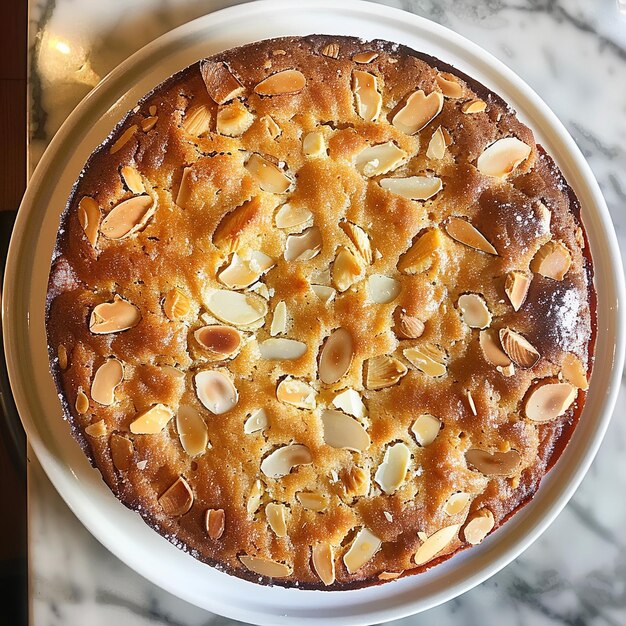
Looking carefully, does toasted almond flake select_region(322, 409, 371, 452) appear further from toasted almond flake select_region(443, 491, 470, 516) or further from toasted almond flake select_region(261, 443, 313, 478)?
toasted almond flake select_region(443, 491, 470, 516)

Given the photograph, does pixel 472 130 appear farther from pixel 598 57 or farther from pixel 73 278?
pixel 73 278

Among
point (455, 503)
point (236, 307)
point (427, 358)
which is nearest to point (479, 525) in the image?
point (455, 503)

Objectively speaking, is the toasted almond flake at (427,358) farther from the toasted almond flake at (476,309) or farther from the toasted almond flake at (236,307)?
the toasted almond flake at (236,307)

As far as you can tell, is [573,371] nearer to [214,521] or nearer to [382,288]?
[382,288]

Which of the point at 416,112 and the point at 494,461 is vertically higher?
the point at 416,112

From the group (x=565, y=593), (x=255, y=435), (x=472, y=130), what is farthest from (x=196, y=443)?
(x=565, y=593)

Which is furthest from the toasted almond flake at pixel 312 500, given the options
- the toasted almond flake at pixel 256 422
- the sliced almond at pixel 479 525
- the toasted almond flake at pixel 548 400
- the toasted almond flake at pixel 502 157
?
the toasted almond flake at pixel 502 157

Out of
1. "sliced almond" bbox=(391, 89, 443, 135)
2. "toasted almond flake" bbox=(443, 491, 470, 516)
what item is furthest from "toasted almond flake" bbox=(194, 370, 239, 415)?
"sliced almond" bbox=(391, 89, 443, 135)
